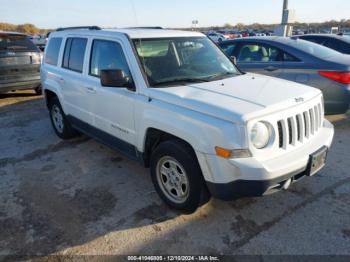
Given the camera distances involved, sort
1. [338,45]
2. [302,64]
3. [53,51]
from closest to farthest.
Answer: [53,51] < [302,64] < [338,45]

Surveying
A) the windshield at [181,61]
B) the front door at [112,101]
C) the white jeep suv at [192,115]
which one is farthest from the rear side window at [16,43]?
the windshield at [181,61]

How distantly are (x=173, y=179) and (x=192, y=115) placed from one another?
0.80 meters

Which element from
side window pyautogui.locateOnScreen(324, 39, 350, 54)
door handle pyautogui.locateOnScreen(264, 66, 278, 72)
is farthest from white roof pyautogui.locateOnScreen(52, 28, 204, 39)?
side window pyautogui.locateOnScreen(324, 39, 350, 54)

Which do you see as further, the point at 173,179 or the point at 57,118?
the point at 57,118

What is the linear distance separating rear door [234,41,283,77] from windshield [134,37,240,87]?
213 centimetres

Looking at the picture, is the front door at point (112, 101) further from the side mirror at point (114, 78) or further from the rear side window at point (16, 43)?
the rear side window at point (16, 43)

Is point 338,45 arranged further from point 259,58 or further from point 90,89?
point 90,89

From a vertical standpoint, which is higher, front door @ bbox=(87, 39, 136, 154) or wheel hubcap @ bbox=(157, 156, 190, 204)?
front door @ bbox=(87, 39, 136, 154)

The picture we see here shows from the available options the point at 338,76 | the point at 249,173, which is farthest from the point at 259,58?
the point at 249,173

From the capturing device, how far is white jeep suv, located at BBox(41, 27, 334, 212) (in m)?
2.61

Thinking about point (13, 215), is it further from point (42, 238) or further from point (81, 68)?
point (81, 68)

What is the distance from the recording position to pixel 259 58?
21.0 ft

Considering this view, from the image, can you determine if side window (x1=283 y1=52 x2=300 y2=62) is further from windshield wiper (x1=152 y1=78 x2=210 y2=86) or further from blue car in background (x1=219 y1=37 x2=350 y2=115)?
windshield wiper (x1=152 y1=78 x2=210 y2=86)

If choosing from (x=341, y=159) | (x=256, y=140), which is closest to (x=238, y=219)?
(x=256, y=140)
